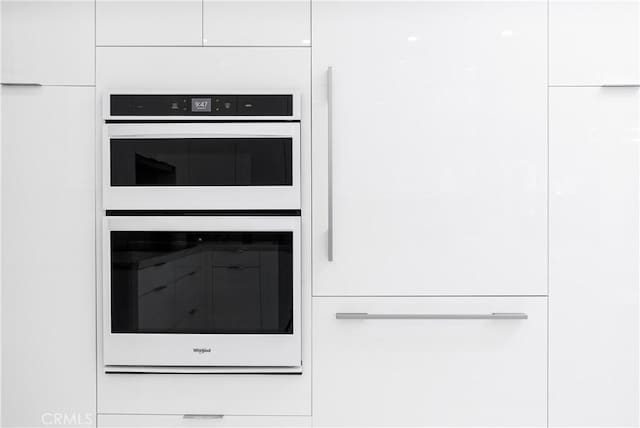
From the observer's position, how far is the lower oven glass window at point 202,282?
56.3 inches

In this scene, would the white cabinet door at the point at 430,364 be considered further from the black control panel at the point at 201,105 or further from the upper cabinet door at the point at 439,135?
the black control panel at the point at 201,105

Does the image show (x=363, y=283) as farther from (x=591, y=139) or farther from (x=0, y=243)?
(x=0, y=243)

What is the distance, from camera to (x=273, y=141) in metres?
1.43

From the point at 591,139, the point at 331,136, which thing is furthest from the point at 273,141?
the point at 591,139

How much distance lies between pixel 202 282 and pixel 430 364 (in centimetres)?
78

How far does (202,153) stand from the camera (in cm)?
143

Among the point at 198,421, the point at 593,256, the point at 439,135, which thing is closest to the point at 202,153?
the point at 439,135

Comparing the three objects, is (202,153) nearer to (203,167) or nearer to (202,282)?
(203,167)

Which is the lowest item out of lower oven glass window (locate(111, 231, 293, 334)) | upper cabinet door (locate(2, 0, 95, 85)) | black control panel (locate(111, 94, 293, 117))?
lower oven glass window (locate(111, 231, 293, 334))

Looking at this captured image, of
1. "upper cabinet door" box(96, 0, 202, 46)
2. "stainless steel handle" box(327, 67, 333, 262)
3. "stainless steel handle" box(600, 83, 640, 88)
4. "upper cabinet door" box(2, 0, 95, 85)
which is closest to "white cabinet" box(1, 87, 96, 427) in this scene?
"upper cabinet door" box(2, 0, 95, 85)

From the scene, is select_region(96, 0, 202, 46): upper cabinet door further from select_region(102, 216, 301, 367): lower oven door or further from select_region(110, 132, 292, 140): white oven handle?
select_region(102, 216, 301, 367): lower oven door

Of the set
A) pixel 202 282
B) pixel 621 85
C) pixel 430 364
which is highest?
pixel 621 85

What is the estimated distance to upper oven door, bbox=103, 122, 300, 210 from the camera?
1426mm

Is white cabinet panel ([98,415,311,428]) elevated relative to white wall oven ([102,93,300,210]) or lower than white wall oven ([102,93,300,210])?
lower
